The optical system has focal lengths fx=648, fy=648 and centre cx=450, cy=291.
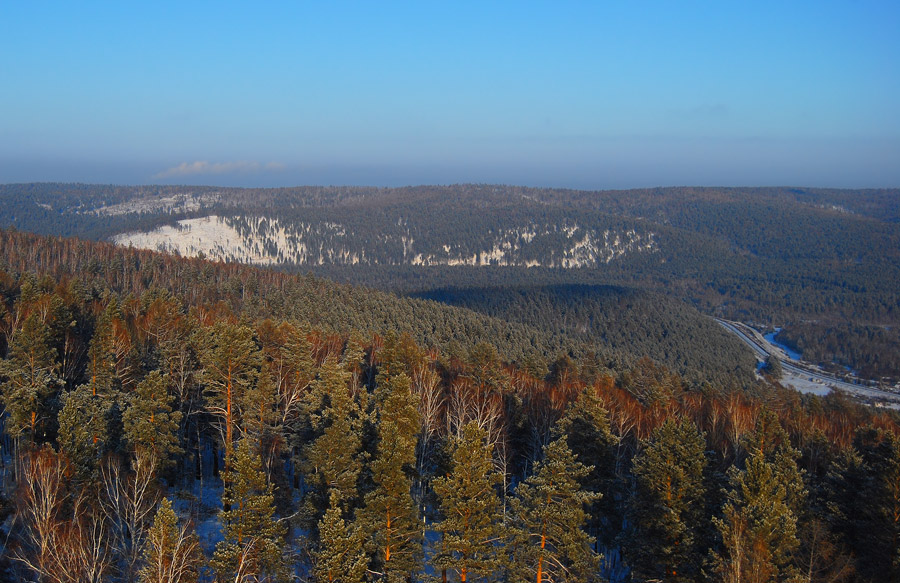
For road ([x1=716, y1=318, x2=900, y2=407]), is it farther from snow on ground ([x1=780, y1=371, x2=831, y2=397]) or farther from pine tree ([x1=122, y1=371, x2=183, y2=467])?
pine tree ([x1=122, y1=371, x2=183, y2=467])

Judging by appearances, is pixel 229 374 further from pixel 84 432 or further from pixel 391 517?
pixel 391 517

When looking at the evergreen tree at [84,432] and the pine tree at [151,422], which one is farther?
the pine tree at [151,422]

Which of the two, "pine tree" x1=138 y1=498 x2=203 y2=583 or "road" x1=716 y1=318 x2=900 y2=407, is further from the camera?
"road" x1=716 y1=318 x2=900 y2=407

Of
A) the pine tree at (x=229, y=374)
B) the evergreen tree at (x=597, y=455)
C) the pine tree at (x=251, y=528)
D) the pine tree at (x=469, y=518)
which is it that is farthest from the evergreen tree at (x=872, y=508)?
the pine tree at (x=229, y=374)

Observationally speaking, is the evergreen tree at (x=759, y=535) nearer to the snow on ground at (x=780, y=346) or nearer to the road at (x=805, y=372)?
the road at (x=805, y=372)

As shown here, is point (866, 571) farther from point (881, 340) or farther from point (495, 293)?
point (881, 340)

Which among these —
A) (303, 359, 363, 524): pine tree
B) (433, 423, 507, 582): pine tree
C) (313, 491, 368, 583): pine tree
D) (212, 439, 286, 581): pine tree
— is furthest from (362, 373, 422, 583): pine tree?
(212, 439, 286, 581): pine tree

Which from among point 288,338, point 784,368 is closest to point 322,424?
point 288,338
